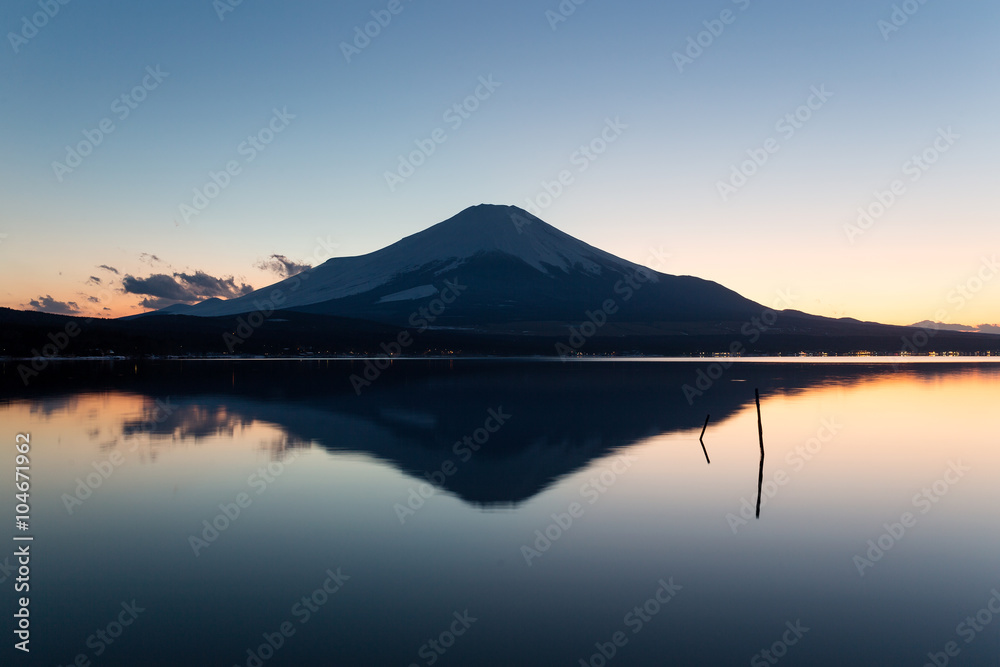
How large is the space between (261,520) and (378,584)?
20.6 ft

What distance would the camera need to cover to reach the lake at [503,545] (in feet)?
36.2

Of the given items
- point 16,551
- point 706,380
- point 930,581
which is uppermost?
point 706,380

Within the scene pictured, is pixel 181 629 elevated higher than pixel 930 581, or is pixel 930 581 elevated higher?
pixel 930 581

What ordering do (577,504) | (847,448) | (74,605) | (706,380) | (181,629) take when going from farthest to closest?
(706,380), (847,448), (577,504), (74,605), (181,629)

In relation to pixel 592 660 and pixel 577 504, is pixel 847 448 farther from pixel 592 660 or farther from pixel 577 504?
pixel 592 660

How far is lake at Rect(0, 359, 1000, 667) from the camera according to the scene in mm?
11031

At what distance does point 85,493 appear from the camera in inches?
834

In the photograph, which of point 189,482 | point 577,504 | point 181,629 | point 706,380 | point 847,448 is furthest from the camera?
point 706,380

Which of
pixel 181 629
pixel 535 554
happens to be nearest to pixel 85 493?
pixel 181 629

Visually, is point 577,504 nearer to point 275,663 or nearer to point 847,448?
point 275,663

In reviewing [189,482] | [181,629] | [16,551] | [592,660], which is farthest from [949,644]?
[189,482]

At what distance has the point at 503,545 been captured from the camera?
642 inches

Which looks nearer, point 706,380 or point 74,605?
point 74,605

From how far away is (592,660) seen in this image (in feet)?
34.3
